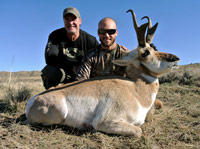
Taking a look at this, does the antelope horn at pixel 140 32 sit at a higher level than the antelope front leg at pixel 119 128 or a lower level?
higher

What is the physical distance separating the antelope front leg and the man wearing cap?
10.2 feet

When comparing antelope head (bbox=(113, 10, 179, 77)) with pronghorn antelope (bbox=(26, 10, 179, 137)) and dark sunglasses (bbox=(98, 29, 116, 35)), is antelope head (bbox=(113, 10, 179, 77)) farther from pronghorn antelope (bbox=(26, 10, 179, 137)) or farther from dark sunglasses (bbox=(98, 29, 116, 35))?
dark sunglasses (bbox=(98, 29, 116, 35))

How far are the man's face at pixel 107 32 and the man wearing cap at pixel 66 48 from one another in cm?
136

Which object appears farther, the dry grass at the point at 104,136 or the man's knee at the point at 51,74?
the man's knee at the point at 51,74

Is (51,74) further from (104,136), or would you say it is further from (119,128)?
(119,128)

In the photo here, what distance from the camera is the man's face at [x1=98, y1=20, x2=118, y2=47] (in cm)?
484

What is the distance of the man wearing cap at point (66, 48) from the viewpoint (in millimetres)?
5969

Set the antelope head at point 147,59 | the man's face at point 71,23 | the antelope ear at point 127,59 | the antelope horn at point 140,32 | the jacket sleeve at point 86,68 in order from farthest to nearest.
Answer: the man's face at point 71,23 → the jacket sleeve at point 86,68 → the antelope ear at point 127,59 → the antelope horn at point 140,32 → the antelope head at point 147,59

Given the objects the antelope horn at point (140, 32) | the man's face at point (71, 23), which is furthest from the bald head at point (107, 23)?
the man's face at point (71, 23)

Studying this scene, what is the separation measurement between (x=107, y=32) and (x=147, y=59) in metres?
1.55

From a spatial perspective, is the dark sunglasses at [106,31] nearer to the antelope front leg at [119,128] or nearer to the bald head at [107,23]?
the bald head at [107,23]

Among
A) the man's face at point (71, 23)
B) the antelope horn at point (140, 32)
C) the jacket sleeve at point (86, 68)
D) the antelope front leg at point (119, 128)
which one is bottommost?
the antelope front leg at point (119, 128)

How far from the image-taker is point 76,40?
613 centimetres

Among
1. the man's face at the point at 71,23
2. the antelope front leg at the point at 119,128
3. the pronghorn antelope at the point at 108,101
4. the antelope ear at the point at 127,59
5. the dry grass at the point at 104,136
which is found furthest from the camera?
the man's face at the point at 71,23
